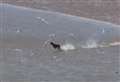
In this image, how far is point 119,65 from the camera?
14.7 feet

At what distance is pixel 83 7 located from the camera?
7848 mm

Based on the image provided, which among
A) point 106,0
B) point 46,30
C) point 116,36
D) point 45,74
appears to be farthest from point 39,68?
point 106,0

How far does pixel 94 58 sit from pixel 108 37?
71cm

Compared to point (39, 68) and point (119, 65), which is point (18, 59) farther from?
point (119, 65)

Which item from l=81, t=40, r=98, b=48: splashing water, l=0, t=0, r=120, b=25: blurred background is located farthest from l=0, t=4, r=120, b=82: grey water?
l=0, t=0, r=120, b=25: blurred background

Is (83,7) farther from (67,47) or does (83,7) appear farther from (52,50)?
(52,50)

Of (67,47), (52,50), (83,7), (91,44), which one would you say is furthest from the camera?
(83,7)

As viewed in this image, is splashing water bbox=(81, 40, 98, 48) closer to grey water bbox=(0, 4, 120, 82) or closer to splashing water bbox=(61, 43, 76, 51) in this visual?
grey water bbox=(0, 4, 120, 82)

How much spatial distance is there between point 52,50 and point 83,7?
2959mm

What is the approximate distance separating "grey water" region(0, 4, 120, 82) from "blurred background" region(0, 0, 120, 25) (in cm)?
162

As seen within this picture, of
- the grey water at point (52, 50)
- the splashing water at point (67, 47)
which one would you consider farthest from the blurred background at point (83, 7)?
the splashing water at point (67, 47)

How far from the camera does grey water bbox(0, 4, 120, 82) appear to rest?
412cm

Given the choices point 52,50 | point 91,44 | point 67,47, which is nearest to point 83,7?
point 91,44

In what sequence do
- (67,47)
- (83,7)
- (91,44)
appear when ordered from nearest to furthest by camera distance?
(67,47) → (91,44) → (83,7)
